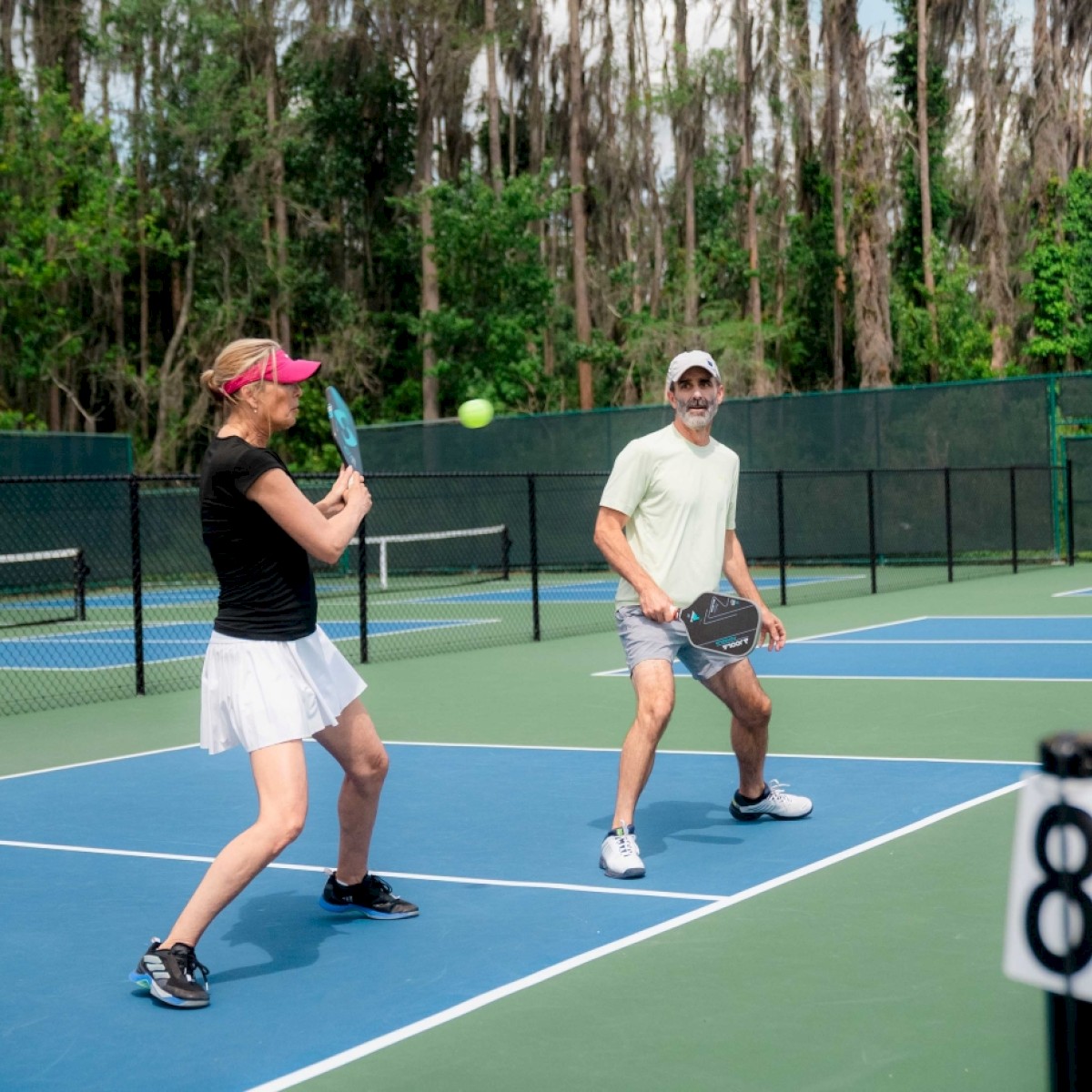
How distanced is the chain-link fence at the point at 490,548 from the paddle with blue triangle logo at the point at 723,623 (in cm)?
1050

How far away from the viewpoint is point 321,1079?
373cm

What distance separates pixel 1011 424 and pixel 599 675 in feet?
45.0

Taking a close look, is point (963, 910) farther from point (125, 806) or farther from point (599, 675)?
point (599, 675)

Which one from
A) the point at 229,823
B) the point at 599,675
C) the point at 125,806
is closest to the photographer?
the point at 229,823

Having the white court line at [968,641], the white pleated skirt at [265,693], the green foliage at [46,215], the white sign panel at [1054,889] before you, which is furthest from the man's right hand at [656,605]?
the green foliage at [46,215]

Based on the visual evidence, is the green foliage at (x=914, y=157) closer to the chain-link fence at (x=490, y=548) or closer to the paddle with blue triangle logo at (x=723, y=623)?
the chain-link fence at (x=490, y=548)

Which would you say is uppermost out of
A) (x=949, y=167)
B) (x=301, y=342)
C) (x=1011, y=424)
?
(x=949, y=167)

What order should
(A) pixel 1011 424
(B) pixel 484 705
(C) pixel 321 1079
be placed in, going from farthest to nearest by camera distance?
(A) pixel 1011 424
(B) pixel 484 705
(C) pixel 321 1079

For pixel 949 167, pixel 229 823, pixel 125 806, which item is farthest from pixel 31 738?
pixel 949 167

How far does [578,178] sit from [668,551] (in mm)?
33571

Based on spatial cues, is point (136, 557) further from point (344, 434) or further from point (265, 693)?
point (265, 693)

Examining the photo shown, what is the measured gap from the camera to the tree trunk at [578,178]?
126 feet

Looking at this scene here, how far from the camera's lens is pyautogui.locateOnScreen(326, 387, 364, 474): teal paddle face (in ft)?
15.4

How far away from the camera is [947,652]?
12602 mm
